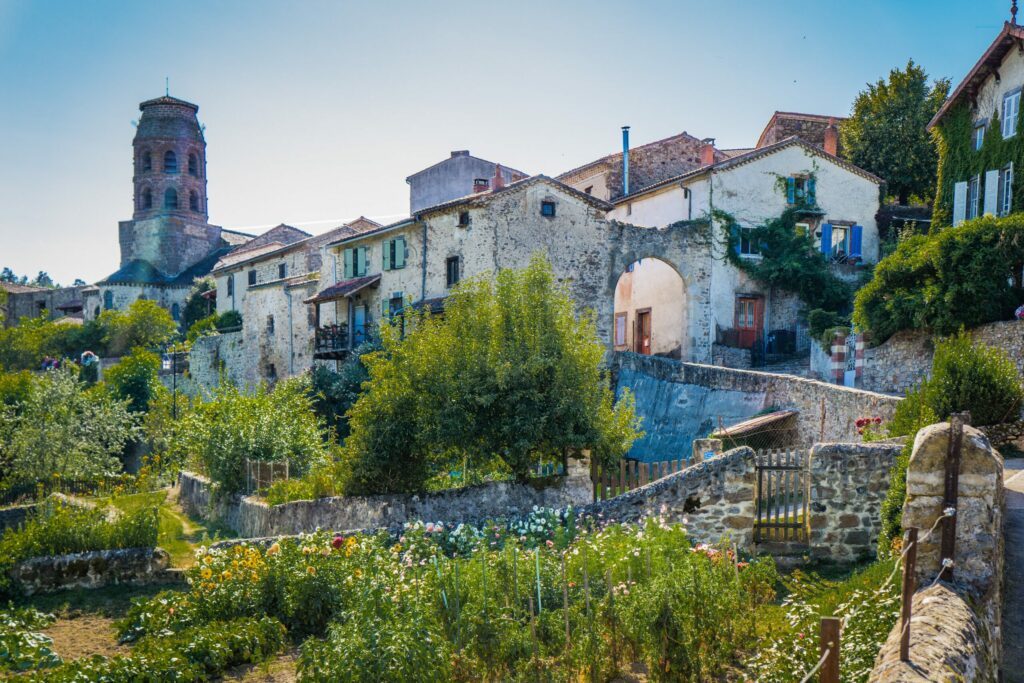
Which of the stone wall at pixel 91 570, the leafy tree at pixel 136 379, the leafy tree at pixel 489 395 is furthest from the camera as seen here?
the leafy tree at pixel 136 379

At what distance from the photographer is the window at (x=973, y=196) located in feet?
82.5

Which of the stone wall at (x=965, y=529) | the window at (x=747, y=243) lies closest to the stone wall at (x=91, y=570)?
the stone wall at (x=965, y=529)

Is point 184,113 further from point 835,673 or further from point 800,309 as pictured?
point 835,673

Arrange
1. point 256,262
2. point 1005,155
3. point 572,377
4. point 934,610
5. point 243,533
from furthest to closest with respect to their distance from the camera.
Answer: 1. point 256,262
2. point 1005,155
3. point 243,533
4. point 572,377
5. point 934,610

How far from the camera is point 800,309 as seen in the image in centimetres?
3095

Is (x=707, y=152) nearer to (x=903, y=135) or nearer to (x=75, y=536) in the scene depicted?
(x=903, y=135)

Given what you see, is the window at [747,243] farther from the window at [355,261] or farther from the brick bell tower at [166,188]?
the brick bell tower at [166,188]

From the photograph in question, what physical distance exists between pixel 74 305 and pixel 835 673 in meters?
76.8

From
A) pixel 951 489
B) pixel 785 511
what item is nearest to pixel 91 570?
pixel 785 511

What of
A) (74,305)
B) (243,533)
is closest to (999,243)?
(243,533)

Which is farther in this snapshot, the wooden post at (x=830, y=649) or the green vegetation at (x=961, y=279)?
the green vegetation at (x=961, y=279)

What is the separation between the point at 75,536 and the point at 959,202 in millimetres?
24446

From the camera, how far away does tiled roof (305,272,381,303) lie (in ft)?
113

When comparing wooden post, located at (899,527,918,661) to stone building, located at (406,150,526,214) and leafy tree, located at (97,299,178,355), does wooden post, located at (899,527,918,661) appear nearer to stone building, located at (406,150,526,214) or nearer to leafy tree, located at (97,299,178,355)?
A: stone building, located at (406,150,526,214)
